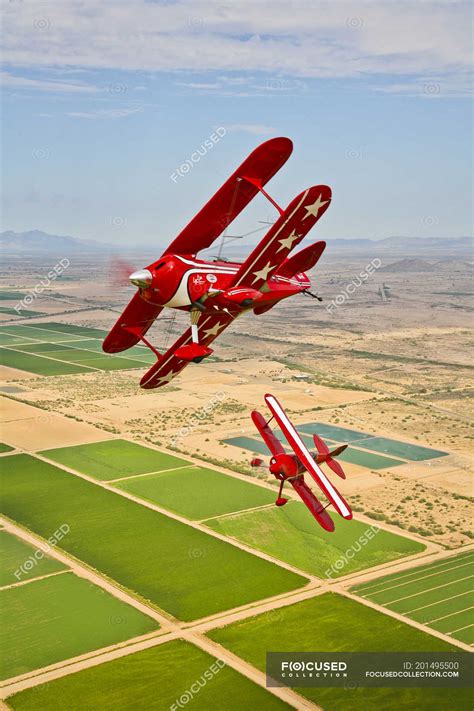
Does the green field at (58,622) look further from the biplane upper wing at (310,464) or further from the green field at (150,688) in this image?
the biplane upper wing at (310,464)

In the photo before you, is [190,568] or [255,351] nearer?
[190,568]

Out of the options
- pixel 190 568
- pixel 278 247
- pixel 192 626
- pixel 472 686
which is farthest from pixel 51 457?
pixel 278 247

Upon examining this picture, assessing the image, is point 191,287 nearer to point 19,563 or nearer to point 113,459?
point 19,563

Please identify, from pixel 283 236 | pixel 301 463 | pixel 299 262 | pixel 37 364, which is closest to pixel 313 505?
pixel 301 463

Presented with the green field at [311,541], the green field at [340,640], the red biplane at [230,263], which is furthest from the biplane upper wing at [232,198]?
the green field at [311,541]

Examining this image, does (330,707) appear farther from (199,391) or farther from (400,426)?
(199,391)

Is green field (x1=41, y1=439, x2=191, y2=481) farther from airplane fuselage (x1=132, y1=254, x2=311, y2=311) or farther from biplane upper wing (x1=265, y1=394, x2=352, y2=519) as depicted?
airplane fuselage (x1=132, y1=254, x2=311, y2=311)
